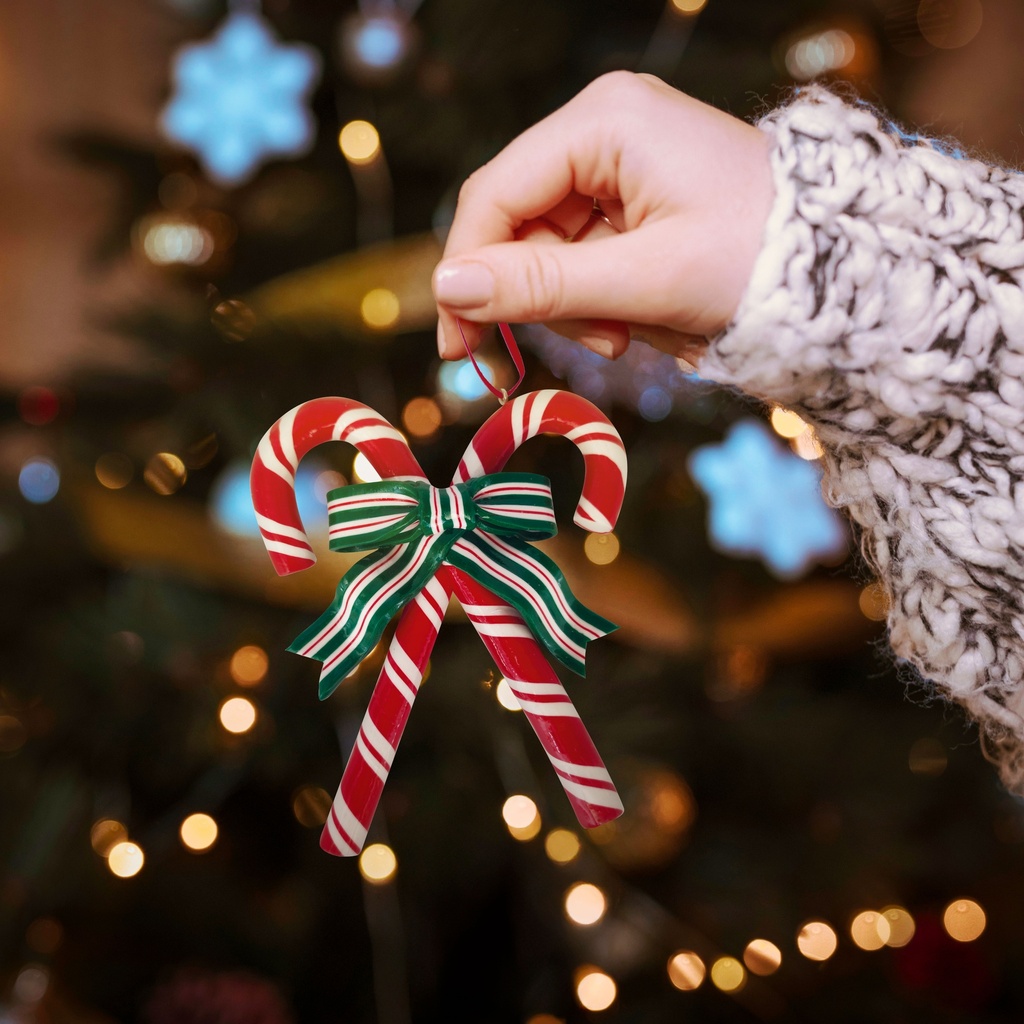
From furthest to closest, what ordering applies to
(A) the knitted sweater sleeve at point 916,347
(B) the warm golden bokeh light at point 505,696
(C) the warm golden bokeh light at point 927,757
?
(C) the warm golden bokeh light at point 927,757 < (B) the warm golden bokeh light at point 505,696 < (A) the knitted sweater sleeve at point 916,347

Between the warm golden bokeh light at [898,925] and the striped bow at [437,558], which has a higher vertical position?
the striped bow at [437,558]

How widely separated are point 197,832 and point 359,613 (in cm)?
71

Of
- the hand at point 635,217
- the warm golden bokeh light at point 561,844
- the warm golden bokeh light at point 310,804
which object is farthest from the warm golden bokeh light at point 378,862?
the hand at point 635,217

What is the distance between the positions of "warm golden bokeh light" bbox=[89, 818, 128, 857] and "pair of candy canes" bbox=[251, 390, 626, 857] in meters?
0.65

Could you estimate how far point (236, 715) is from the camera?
40.7 inches

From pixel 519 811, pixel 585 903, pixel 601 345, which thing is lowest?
pixel 585 903

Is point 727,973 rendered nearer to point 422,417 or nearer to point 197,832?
point 197,832

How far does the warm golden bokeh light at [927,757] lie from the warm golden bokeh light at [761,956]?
1.02 feet

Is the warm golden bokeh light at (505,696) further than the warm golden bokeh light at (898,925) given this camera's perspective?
No

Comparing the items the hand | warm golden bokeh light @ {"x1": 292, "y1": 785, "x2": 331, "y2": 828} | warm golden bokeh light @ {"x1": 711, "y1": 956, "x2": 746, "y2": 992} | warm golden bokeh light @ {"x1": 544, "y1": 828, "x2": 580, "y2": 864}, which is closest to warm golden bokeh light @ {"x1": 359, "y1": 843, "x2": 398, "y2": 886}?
warm golden bokeh light @ {"x1": 292, "y1": 785, "x2": 331, "y2": 828}

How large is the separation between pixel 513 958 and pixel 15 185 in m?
1.54

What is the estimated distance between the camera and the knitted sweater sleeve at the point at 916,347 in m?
0.47

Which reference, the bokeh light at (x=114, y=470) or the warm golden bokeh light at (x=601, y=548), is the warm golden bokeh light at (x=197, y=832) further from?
the warm golden bokeh light at (x=601, y=548)

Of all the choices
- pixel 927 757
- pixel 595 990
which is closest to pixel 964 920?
pixel 927 757
